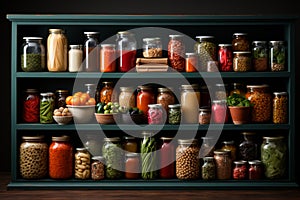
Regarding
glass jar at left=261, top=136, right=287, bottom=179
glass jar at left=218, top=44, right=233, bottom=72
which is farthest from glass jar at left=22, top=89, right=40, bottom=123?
glass jar at left=261, top=136, right=287, bottom=179

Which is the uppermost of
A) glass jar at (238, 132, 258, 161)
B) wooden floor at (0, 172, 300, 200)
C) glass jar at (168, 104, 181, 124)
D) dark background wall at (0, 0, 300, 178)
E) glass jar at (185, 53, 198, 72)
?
dark background wall at (0, 0, 300, 178)

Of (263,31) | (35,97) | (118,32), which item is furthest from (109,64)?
(263,31)

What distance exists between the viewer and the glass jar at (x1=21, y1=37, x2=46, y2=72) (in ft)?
11.9

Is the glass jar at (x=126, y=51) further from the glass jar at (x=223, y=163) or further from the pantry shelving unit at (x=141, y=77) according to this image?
the glass jar at (x=223, y=163)

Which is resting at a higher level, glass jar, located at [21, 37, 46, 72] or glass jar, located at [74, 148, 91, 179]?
glass jar, located at [21, 37, 46, 72]

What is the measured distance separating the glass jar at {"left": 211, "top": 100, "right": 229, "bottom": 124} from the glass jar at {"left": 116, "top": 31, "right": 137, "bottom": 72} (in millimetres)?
578

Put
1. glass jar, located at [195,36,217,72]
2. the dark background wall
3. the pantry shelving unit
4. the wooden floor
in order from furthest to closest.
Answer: the dark background wall
glass jar, located at [195,36,217,72]
the pantry shelving unit
the wooden floor

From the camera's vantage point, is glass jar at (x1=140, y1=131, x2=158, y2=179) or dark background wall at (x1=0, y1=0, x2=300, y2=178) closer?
glass jar at (x1=140, y1=131, x2=158, y2=179)

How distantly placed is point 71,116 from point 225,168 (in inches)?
39.4

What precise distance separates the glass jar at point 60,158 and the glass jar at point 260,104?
117 cm

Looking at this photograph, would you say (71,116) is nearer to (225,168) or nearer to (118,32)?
(118,32)

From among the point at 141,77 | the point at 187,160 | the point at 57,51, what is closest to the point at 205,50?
the point at 141,77

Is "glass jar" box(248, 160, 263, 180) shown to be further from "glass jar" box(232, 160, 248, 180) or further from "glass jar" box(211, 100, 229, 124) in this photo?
"glass jar" box(211, 100, 229, 124)

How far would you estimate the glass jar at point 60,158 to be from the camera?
360 centimetres
